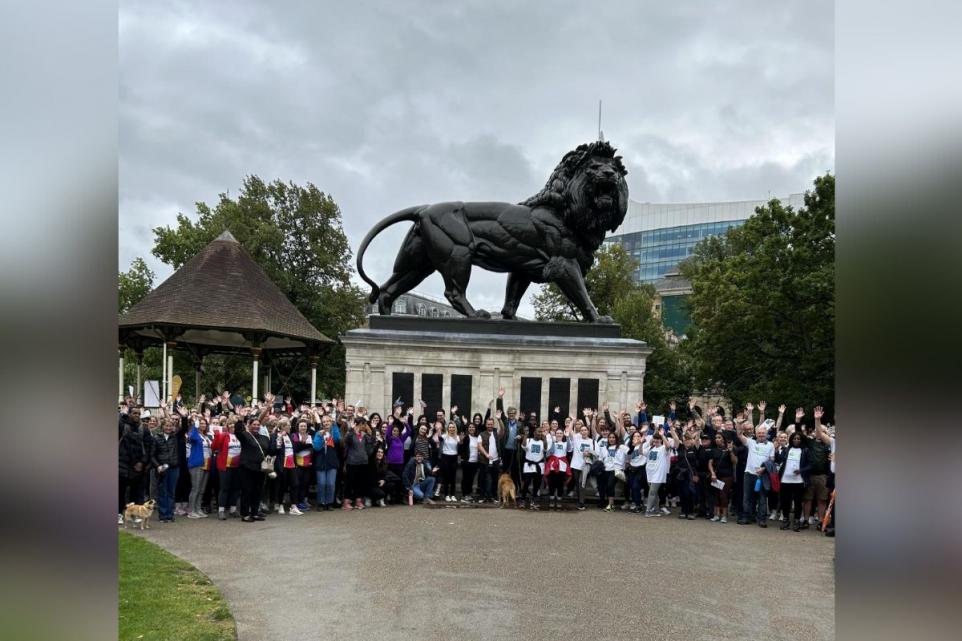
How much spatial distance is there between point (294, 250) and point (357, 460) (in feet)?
125

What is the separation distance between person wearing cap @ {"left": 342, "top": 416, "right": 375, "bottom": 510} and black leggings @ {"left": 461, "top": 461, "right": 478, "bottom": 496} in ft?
7.24

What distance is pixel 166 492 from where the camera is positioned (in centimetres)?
1299

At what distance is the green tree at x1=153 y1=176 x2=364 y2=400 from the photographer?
4633cm

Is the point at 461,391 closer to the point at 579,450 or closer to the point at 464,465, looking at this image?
the point at 464,465

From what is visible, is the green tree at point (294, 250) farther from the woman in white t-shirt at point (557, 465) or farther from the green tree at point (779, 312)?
the woman in white t-shirt at point (557, 465)

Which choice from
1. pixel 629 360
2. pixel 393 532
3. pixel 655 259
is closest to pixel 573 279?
pixel 629 360

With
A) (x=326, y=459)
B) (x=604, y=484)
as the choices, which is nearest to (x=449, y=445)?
(x=326, y=459)

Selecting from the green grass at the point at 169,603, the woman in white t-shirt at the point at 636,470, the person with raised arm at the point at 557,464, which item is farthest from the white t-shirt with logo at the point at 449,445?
the green grass at the point at 169,603

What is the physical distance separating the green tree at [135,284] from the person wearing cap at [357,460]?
139ft
